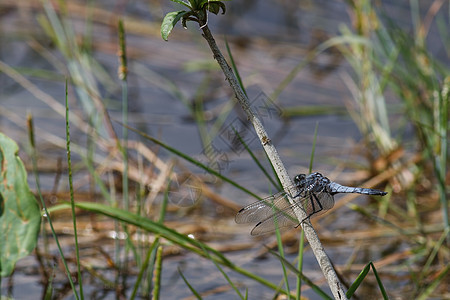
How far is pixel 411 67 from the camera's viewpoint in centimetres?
288

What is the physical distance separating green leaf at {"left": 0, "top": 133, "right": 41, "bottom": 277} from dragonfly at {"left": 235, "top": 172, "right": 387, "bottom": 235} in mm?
Result: 479

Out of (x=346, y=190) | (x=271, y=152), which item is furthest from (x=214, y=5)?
(x=346, y=190)

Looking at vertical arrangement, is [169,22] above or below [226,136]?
below

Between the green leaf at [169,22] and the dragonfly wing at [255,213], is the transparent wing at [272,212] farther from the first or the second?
the green leaf at [169,22]

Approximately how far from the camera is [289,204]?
1.40m

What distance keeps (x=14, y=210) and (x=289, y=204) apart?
0.64m

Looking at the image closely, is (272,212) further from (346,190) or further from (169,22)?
(169,22)

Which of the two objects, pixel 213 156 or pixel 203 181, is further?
pixel 203 181

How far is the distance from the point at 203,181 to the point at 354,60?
3.47ft

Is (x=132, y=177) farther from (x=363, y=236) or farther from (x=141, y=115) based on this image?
(x=363, y=236)

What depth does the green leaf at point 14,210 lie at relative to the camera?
146 cm

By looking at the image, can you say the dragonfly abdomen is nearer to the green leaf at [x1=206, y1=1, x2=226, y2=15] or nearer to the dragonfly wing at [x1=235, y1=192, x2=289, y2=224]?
the dragonfly wing at [x1=235, y1=192, x2=289, y2=224]

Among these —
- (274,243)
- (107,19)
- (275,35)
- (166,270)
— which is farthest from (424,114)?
(107,19)

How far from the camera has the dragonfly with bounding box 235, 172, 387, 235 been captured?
1.42 meters
